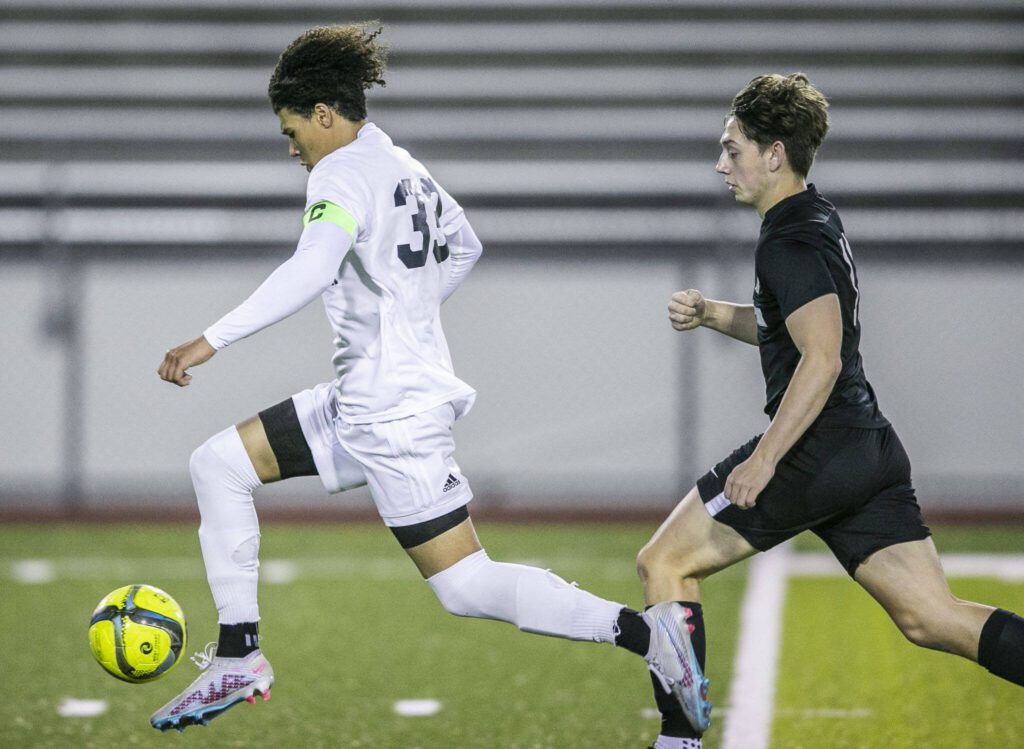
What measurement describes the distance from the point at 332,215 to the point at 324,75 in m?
0.40

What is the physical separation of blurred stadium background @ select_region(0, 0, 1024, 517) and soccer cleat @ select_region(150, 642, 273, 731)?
5.57 metres

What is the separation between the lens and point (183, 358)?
2855mm

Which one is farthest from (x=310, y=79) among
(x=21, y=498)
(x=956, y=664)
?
(x=21, y=498)

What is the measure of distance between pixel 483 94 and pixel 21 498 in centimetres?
431

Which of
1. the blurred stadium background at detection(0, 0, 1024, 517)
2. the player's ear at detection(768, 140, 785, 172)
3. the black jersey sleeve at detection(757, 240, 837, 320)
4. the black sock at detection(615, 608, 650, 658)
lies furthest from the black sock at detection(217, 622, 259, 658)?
the blurred stadium background at detection(0, 0, 1024, 517)

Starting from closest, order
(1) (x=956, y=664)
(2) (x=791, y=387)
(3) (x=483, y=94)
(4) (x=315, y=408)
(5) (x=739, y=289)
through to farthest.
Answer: (2) (x=791, y=387), (4) (x=315, y=408), (1) (x=956, y=664), (5) (x=739, y=289), (3) (x=483, y=94)

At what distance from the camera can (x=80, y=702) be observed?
4.20m

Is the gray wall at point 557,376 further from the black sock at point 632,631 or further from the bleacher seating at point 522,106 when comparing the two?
the black sock at point 632,631

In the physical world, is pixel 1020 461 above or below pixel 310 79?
below

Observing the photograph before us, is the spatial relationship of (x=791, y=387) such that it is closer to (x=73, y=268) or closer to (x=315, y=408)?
(x=315, y=408)

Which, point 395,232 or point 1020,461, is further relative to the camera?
point 1020,461

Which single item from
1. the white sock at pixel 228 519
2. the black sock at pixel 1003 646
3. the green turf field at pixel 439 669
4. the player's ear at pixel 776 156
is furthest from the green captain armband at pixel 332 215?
the black sock at pixel 1003 646

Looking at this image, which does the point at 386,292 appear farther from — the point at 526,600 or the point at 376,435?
the point at 526,600

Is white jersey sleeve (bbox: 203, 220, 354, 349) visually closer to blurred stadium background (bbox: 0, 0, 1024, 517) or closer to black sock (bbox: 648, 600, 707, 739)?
black sock (bbox: 648, 600, 707, 739)
